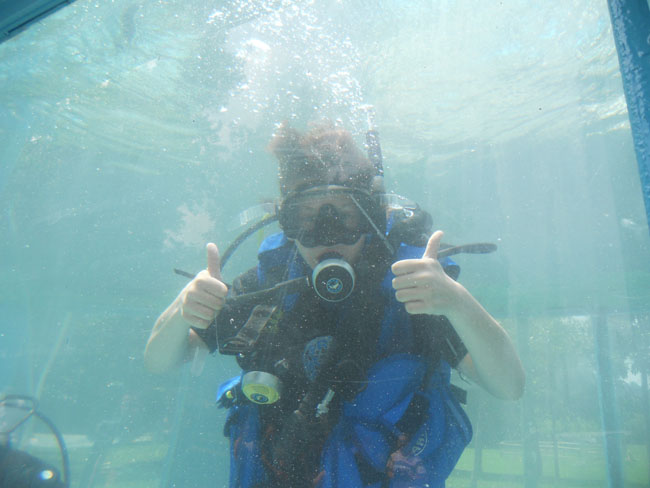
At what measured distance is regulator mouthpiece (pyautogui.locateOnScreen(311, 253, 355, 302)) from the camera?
2.24 metres

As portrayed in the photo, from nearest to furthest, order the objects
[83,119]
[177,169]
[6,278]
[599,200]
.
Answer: [599,200] → [83,119] → [177,169] → [6,278]

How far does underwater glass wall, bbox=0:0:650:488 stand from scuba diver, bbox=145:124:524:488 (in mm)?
491

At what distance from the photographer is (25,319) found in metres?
35.3

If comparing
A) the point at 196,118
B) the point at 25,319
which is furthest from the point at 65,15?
the point at 25,319

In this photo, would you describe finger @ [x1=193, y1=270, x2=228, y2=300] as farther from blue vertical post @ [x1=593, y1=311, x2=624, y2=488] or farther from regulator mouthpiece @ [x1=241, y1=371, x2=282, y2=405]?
blue vertical post @ [x1=593, y1=311, x2=624, y2=488]

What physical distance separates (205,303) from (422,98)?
31.0 ft

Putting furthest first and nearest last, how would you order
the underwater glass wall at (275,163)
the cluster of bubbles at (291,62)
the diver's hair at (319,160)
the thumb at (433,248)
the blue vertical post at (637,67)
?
the underwater glass wall at (275,163)
the cluster of bubbles at (291,62)
the diver's hair at (319,160)
the thumb at (433,248)
the blue vertical post at (637,67)

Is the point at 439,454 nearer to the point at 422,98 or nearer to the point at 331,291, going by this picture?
the point at 331,291

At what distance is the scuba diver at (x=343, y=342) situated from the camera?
201 cm

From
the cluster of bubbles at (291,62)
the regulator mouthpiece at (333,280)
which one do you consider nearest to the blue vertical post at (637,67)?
the regulator mouthpiece at (333,280)

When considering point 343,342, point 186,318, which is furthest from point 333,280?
point 186,318

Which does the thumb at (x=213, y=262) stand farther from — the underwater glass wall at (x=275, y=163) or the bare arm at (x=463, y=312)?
the bare arm at (x=463, y=312)

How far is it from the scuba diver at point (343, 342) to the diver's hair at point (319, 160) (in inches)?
0.4

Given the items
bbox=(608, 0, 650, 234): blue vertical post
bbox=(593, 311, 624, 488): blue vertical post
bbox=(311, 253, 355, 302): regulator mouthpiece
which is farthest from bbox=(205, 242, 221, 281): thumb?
bbox=(593, 311, 624, 488): blue vertical post
